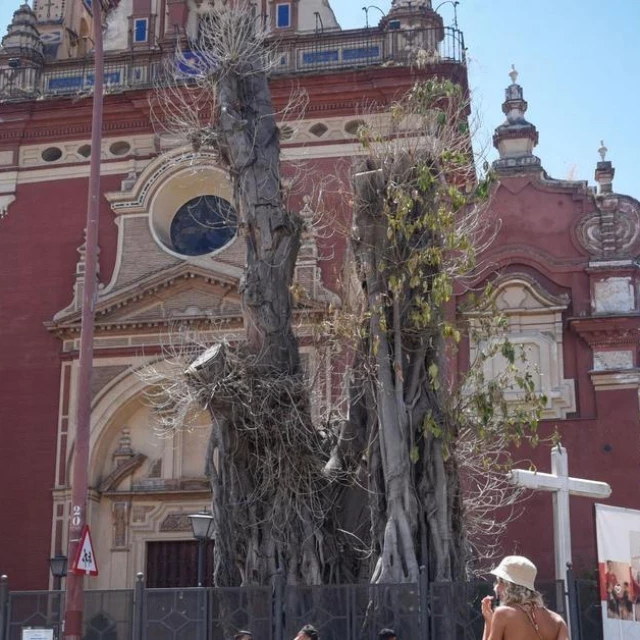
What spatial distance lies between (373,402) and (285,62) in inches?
493

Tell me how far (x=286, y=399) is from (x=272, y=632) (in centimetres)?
271

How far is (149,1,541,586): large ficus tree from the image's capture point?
1294cm

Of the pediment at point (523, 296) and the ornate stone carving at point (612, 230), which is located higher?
the ornate stone carving at point (612, 230)

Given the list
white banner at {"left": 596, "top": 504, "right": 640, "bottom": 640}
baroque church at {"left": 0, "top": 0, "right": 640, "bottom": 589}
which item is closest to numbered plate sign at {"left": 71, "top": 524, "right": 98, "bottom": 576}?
white banner at {"left": 596, "top": 504, "right": 640, "bottom": 640}

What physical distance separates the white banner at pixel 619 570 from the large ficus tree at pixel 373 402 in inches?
61.8

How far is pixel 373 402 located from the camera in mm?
13477

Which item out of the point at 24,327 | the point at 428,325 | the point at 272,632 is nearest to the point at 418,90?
the point at 428,325

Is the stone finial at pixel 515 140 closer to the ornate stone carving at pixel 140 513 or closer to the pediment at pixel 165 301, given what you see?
the pediment at pixel 165 301

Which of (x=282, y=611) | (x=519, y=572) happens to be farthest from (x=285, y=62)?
(x=519, y=572)

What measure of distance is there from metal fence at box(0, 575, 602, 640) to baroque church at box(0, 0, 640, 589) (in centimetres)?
810

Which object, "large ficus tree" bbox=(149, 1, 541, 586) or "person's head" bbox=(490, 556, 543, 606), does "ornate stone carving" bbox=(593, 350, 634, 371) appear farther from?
"person's head" bbox=(490, 556, 543, 606)

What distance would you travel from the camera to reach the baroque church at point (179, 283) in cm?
2166

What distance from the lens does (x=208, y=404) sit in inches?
534

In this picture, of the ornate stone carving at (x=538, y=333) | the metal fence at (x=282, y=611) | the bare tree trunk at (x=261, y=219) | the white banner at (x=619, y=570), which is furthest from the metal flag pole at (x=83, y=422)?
the ornate stone carving at (x=538, y=333)
